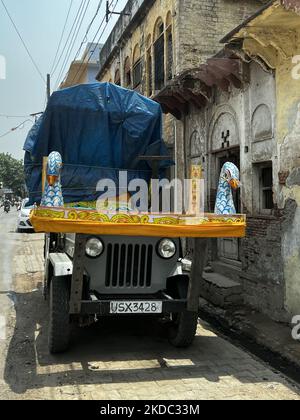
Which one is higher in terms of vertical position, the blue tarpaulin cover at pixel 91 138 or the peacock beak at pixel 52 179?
the blue tarpaulin cover at pixel 91 138

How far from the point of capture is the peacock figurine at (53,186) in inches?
200

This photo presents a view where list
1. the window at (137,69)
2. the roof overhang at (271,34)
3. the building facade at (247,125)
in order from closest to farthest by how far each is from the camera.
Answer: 1. the roof overhang at (271,34)
2. the building facade at (247,125)
3. the window at (137,69)

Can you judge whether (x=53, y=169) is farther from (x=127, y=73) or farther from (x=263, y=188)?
(x=127, y=73)

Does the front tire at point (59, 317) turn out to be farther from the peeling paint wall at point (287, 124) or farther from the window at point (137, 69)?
the window at point (137, 69)

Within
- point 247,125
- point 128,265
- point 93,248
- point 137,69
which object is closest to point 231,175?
point 128,265

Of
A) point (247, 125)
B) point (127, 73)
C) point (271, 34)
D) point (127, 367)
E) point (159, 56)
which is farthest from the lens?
point (127, 73)

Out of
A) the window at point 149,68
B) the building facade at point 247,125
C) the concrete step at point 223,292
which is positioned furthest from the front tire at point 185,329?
the window at point 149,68

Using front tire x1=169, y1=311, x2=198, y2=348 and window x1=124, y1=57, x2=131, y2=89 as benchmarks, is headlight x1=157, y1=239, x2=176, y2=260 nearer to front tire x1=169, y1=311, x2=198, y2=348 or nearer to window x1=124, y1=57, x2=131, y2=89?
front tire x1=169, y1=311, x2=198, y2=348

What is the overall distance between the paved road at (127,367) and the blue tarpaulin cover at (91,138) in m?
1.97

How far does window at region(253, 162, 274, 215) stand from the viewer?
7.74m

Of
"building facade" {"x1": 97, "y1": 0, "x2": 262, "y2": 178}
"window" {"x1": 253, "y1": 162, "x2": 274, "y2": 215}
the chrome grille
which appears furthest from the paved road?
"building facade" {"x1": 97, "y1": 0, "x2": 262, "y2": 178}

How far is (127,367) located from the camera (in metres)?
4.99

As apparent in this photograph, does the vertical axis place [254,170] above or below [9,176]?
below

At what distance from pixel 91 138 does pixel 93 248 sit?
2131mm
